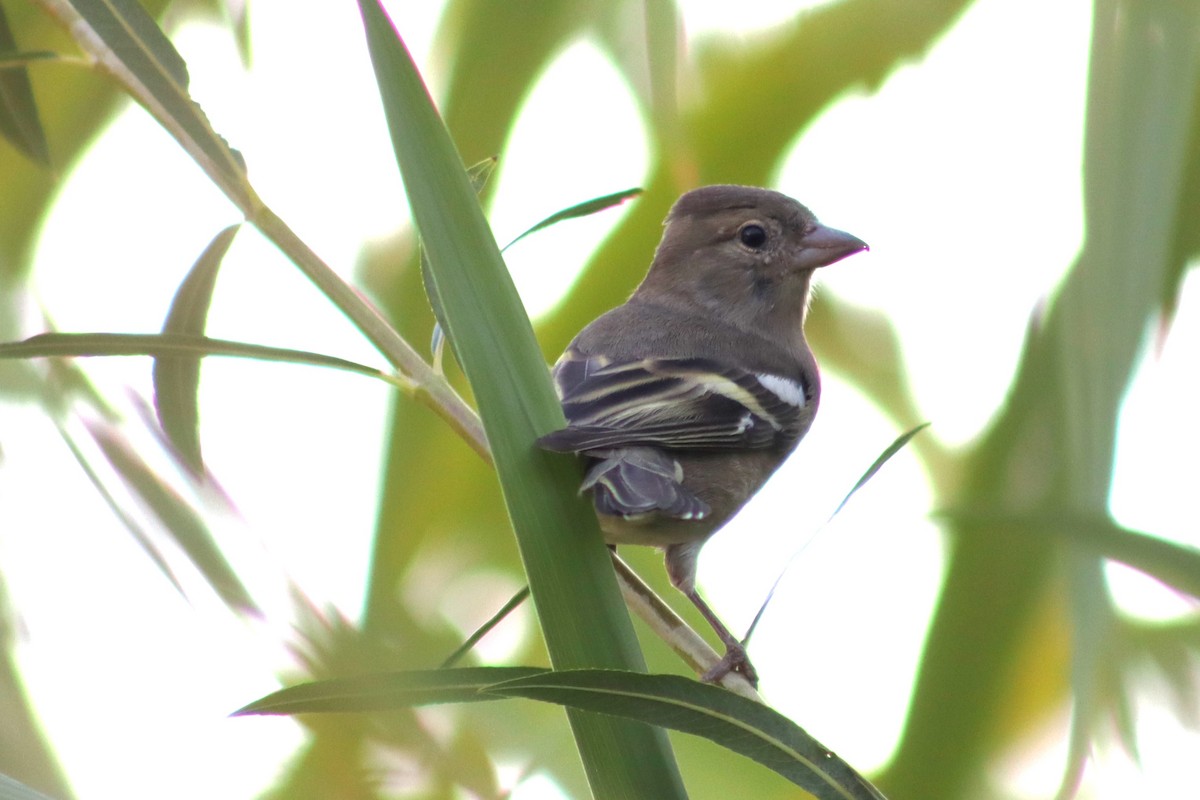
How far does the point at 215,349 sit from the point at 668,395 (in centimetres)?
98

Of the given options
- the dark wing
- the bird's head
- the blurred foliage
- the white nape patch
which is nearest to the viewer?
the blurred foliage

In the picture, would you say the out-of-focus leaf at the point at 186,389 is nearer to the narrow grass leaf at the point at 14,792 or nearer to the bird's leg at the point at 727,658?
the narrow grass leaf at the point at 14,792

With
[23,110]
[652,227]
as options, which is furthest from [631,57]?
[23,110]

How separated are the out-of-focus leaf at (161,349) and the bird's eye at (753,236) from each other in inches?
69.0

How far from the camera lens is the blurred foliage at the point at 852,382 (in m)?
1.50

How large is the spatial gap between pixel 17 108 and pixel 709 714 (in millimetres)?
1533

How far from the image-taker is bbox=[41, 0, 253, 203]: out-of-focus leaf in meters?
1.52

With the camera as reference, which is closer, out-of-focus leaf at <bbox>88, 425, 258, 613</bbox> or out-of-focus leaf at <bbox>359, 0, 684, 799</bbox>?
out-of-focus leaf at <bbox>359, 0, 684, 799</bbox>

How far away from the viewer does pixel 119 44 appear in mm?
1529

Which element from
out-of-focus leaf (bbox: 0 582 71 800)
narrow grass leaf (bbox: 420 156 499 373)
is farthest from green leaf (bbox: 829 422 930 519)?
out-of-focus leaf (bbox: 0 582 71 800)

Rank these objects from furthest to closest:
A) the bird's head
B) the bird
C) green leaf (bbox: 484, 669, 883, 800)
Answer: the bird's head, the bird, green leaf (bbox: 484, 669, 883, 800)

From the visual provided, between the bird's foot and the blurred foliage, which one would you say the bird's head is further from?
the bird's foot

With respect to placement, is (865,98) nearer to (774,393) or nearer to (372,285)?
(774,393)

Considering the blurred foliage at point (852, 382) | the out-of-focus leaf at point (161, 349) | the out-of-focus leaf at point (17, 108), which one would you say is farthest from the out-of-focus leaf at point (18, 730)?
the out-of-focus leaf at point (17, 108)
